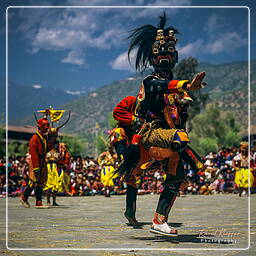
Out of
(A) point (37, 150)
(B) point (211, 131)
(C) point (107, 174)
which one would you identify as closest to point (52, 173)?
(A) point (37, 150)

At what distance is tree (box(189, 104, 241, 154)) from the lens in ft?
230

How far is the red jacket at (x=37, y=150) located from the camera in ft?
32.1

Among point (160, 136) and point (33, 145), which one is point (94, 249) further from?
point (33, 145)

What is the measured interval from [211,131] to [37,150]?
209ft

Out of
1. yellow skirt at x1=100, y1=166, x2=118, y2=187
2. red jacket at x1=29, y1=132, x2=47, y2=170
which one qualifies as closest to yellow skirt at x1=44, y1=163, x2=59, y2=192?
red jacket at x1=29, y1=132, x2=47, y2=170

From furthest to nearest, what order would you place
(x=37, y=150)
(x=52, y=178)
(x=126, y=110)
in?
(x=52, y=178), (x=37, y=150), (x=126, y=110)

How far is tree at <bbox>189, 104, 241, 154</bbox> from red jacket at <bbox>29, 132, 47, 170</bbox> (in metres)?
59.8

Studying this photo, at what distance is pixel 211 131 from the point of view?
71875 millimetres

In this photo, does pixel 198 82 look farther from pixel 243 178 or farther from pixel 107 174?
pixel 107 174

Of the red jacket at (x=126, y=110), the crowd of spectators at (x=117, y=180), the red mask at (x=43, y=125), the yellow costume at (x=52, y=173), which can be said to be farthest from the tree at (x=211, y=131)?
the red jacket at (x=126, y=110)

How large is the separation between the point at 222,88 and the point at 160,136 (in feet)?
600

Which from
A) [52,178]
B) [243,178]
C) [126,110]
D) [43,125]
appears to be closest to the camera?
[126,110]

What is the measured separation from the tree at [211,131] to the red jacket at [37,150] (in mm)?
59820

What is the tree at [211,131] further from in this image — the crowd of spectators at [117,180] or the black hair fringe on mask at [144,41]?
the black hair fringe on mask at [144,41]
